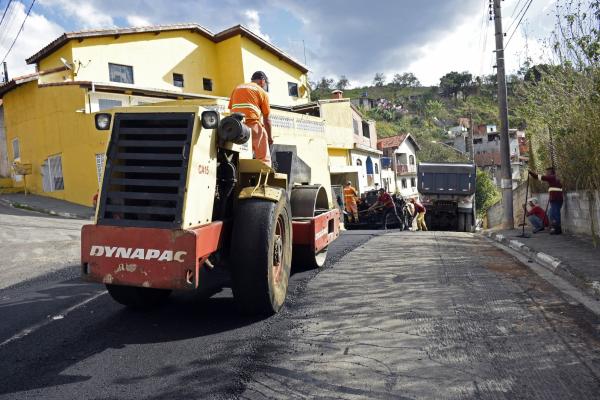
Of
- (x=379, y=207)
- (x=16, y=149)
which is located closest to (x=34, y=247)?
(x=379, y=207)

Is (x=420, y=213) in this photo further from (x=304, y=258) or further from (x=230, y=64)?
(x=230, y=64)

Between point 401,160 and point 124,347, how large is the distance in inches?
1908

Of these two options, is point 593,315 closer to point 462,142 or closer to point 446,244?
point 446,244

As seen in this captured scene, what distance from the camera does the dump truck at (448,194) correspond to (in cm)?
1778

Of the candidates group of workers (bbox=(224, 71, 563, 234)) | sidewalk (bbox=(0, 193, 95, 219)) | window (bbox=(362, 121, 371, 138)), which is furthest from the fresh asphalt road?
window (bbox=(362, 121, 371, 138))

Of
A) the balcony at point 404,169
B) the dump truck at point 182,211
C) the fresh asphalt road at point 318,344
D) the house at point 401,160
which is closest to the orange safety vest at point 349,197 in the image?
the fresh asphalt road at point 318,344

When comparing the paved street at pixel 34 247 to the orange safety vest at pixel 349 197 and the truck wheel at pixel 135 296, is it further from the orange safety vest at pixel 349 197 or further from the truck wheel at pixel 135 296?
the orange safety vest at pixel 349 197

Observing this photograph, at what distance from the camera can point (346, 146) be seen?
2898 cm

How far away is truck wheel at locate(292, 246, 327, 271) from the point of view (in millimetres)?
5945

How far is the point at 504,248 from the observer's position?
10180mm

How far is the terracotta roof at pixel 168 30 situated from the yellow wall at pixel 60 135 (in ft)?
5.71

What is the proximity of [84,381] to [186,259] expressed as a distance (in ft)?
A: 3.46

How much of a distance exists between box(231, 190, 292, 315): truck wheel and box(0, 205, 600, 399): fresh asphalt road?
235 millimetres

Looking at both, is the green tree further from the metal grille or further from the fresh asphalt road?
the metal grille
